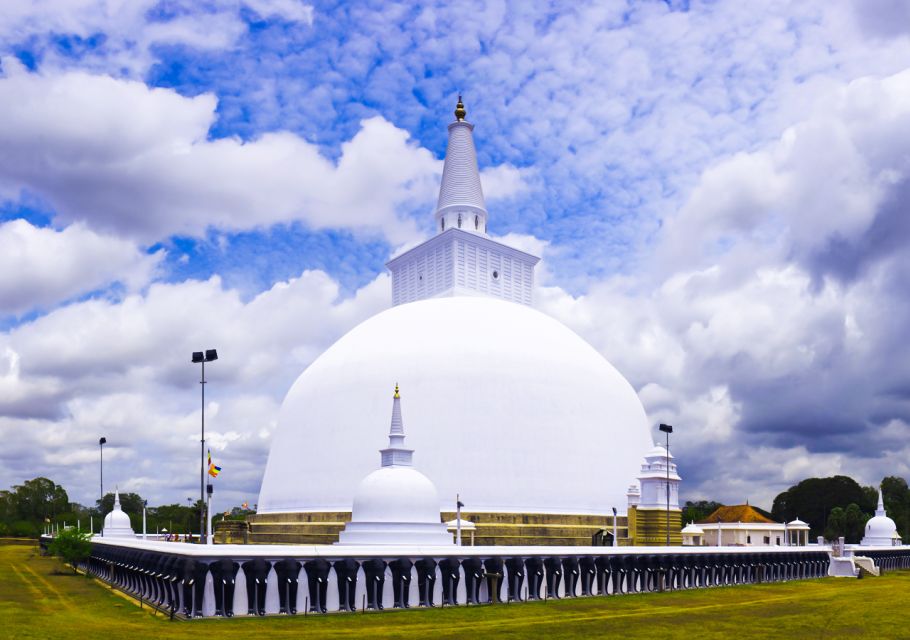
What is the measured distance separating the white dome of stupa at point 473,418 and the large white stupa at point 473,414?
59 millimetres

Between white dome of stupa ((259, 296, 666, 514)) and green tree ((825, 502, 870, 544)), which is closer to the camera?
white dome of stupa ((259, 296, 666, 514))

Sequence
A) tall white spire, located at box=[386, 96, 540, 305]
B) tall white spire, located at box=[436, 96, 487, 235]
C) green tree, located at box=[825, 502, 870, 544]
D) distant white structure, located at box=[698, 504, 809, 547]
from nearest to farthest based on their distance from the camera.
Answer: tall white spire, located at box=[386, 96, 540, 305] → tall white spire, located at box=[436, 96, 487, 235] → distant white structure, located at box=[698, 504, 809, 547] → green tree, located at box=[825, 502, 870, 544]

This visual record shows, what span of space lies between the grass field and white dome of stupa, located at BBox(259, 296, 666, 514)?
A: 9047 mm

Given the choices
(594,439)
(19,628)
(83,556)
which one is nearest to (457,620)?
(19,628)

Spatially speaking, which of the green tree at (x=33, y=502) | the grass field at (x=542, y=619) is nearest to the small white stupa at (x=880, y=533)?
the grass field at (x=542, y=619)

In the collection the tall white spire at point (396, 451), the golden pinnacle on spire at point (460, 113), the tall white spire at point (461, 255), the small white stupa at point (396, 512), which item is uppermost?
the golden pinnacle on spire at point (460, 113)

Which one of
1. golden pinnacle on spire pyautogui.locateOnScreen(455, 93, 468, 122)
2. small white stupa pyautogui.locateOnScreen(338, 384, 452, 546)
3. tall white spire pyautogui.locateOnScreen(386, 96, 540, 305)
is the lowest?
small white stupa pyautogui.locateOnScreen(338, 384, 452, 546)

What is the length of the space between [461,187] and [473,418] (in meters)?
19.8

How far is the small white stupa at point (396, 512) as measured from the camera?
35375 millimetres

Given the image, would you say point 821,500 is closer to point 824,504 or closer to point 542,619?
point 824,504

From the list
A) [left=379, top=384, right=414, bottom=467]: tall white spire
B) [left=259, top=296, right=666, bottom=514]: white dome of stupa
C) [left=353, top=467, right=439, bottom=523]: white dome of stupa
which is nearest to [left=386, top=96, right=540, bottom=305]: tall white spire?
[left=259, top=296, right=666, bottom=514]: white dome of stupa

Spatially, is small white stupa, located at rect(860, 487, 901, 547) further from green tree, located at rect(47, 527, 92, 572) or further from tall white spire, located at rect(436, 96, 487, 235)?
green tree, located at rect(47, 527, 92, 572)

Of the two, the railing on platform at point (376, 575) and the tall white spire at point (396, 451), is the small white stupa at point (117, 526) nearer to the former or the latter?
the railing on platform at point (376, 575)

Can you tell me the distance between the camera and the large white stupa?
43.8 m
